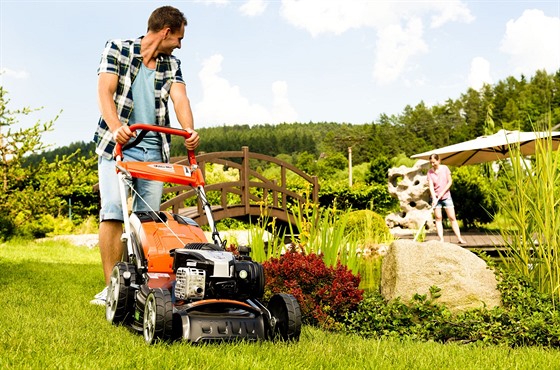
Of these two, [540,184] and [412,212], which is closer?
[540,184]

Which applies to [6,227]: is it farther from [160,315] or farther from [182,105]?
[160,315]

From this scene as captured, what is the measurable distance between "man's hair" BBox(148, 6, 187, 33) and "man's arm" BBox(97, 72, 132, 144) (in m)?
0.45

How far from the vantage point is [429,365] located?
3.34 meters

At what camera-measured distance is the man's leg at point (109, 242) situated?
4516 mm

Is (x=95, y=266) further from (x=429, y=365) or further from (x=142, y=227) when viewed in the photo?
(x=429, y=365)

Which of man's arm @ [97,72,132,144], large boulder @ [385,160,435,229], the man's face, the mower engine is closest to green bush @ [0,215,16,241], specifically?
man's arm @ [97,72,132,144]

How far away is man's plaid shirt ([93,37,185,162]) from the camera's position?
445 cm

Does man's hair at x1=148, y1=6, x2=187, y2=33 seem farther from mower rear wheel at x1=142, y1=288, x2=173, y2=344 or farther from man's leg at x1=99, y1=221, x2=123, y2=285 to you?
mower rear wheel at x1=142, y1=288, x2=173, y2=344

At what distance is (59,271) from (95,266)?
1.03 m

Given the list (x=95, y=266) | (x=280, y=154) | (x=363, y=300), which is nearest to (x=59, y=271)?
(x=95, y=266)

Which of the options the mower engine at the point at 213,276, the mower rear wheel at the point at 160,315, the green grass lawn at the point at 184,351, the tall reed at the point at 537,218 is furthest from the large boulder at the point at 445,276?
the mower rear wheel at the point at 160,315

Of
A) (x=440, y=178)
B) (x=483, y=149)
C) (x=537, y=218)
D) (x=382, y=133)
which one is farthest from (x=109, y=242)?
(x=382, y=133)

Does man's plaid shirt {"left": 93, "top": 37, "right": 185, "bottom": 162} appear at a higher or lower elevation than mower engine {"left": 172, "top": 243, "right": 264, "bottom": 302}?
higher

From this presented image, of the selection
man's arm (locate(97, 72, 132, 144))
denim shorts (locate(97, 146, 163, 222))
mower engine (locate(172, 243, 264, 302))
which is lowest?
mower engine (locate(172, 243, 264, 302))
